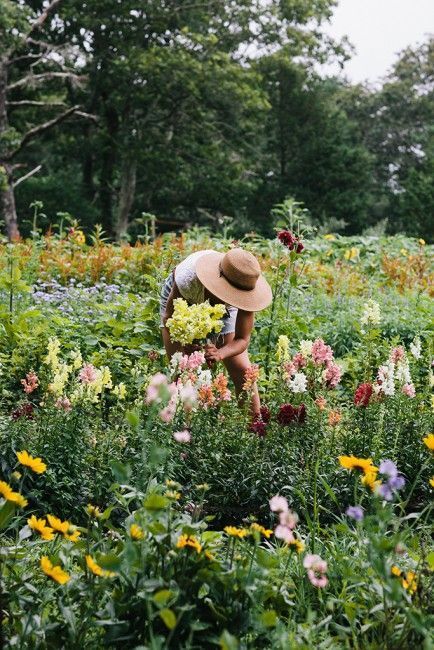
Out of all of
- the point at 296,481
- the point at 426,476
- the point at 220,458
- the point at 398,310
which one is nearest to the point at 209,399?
the point at 220,458

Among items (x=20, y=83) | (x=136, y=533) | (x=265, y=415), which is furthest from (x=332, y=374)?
(x=20, y=83)

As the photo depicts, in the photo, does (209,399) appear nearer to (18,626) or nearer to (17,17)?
(18,626)

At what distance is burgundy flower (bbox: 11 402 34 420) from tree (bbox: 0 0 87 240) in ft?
38.2

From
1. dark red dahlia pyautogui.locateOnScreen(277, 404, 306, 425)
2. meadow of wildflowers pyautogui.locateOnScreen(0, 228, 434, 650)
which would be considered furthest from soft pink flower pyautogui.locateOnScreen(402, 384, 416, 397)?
dark red dahlia pyautogui.locateOnScreen(277, 404, 306, 425)

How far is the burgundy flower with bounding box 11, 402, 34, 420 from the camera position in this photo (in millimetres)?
3750

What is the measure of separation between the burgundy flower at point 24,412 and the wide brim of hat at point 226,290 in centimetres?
109

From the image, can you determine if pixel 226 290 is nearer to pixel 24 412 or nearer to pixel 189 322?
pixel 189 322

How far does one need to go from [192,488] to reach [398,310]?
14.3 ft

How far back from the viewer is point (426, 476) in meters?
3.95

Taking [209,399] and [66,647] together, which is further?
[209,399]

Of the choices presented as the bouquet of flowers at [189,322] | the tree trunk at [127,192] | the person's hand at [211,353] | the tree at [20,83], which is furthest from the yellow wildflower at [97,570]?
the tree trunk at [127,192]

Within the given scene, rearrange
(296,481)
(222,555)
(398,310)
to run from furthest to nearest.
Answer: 1. (398,310)
2. (296,481)
3. (222,555)

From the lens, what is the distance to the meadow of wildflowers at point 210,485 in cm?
208

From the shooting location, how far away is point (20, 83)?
19.2m
